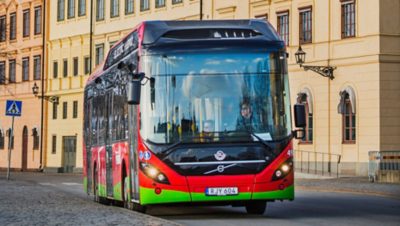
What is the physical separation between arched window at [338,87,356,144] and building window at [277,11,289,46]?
578cm

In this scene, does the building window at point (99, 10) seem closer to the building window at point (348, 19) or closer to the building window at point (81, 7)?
the building window at point (81, 7)

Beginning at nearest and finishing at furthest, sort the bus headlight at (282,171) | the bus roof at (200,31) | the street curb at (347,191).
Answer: the bus headlight at (282,171) → the bus roof at (200,31) → the street curb at (347,191)

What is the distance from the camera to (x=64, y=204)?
84.5 ft

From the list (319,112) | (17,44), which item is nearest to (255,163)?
(319,112)

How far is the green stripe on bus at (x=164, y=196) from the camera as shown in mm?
20078

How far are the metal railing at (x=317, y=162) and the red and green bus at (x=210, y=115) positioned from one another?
30539mm

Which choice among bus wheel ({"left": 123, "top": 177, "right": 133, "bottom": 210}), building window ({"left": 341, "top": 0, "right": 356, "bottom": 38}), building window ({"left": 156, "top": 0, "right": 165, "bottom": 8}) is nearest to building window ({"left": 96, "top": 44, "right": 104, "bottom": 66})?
building window ({"left": 156, "top": 0, "right": 165, "bottom": 8})

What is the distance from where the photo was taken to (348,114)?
171 feet

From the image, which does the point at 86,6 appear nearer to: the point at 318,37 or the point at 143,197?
the point at 318,37

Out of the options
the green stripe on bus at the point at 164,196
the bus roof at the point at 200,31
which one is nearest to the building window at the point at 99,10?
the bus roof at the point at 200,31

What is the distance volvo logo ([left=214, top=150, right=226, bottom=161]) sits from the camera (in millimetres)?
20172

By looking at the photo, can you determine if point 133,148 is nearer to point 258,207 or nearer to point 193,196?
point 193,196

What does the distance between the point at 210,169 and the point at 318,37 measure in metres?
34.6

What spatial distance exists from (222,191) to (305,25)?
35.9 meters
